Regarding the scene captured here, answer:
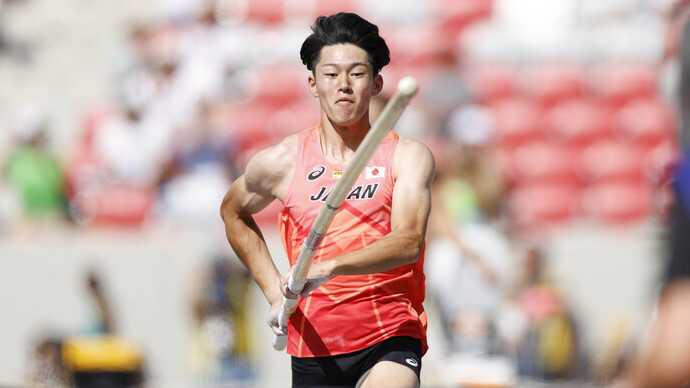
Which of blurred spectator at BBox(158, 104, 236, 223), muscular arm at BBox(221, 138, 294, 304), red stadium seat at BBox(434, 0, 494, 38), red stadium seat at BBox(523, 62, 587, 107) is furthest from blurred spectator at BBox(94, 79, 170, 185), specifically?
muscular arm at BBox(221, 138, 294, 304)

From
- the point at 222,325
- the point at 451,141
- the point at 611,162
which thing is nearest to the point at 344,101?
the point at 222,325

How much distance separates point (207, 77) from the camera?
11.0 meters

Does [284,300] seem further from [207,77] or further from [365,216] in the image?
[207,77]

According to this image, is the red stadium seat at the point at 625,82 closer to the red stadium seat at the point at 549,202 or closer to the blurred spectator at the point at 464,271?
the red stadium seat at the point at 549,202

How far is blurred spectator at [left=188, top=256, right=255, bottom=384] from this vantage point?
853 cm

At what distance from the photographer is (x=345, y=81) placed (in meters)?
3.88

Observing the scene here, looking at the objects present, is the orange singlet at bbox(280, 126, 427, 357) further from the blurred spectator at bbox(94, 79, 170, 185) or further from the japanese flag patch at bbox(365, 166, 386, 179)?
the blurred spectator at bbox(94, 79, 170, 185)

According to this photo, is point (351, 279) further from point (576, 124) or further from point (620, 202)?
Answer: point (576, 124)

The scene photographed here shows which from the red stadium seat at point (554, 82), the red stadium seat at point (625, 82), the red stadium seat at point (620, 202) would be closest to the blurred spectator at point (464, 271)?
the red stadium seat at point (620, 202)

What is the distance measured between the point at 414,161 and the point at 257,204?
63 cm

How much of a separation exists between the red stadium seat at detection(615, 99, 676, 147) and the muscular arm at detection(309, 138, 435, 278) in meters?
8.22

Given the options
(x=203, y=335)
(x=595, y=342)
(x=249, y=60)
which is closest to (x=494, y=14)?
(x=249, y=60)

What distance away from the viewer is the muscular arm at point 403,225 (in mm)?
3633

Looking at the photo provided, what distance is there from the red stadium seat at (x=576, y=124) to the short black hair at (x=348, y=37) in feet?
27.0
